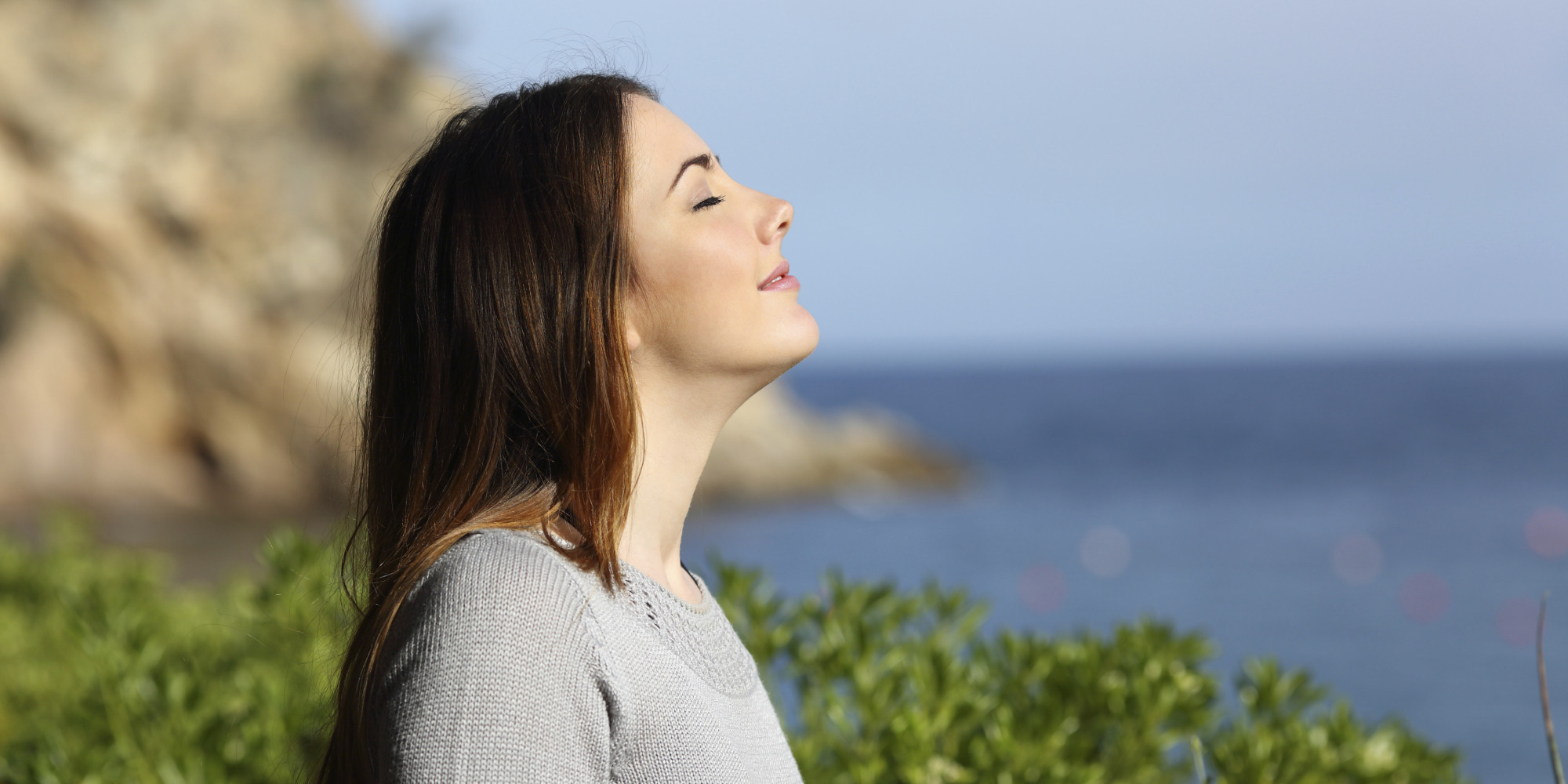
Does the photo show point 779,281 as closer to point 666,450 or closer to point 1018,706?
point 666,450

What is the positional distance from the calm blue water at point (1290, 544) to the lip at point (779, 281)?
1666 millimetres

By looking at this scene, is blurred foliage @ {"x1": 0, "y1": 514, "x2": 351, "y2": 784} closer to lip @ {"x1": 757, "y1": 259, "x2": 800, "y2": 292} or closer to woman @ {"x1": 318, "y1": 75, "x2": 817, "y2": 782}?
woman @ {"x1": 318, "y1": 75, "x2": 817, "y2": 782}

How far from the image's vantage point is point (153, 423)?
18.9m

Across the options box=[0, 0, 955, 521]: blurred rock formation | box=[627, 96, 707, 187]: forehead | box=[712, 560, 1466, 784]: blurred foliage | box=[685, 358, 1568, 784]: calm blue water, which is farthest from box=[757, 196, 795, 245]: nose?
box=[0, 0, 955, 521]: blurred rock formation

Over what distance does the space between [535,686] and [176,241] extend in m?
19.7

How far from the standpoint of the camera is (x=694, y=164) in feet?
6.14

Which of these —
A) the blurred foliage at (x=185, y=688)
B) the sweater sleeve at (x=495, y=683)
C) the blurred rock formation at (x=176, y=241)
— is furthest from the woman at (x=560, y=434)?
the blurred rock formation at (x=176, y=241)

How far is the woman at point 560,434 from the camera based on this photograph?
1468 mm

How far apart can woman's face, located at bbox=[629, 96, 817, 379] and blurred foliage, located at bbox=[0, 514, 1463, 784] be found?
1140mm

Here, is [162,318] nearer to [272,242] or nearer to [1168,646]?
Answer: [272,242]

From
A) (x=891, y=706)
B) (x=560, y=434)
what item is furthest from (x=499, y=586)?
(x=891, y=706)

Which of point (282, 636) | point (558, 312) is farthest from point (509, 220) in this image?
point (282, 636)

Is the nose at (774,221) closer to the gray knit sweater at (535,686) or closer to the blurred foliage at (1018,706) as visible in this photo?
the gray knit sweater at (535,686)

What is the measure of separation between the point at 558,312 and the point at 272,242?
1969 cm
